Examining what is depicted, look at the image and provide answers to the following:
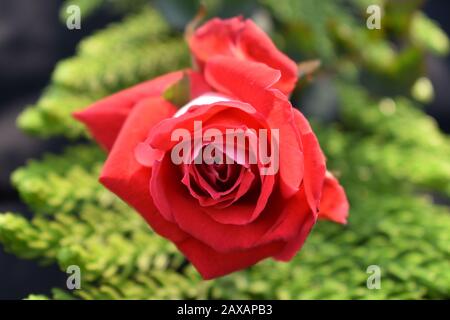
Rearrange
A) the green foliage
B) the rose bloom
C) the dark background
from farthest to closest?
1. the dark background
2. the green foliage
3. the rose bloom

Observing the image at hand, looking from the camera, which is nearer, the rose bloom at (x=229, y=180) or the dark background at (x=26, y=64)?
the rose bloom at (x=229, y=180)

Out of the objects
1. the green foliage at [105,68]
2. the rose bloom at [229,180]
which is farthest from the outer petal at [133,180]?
the green foliage at [105,68]

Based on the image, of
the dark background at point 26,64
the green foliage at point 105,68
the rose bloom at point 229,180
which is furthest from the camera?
the dark background at point 26,64

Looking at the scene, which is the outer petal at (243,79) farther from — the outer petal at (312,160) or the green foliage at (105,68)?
the green foliage at (105,68)

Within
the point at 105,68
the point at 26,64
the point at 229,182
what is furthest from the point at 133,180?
the point at 26,64

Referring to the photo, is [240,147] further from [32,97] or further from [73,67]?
[32,97]

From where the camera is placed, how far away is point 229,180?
0.87ft

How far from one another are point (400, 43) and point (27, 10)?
0.36 m

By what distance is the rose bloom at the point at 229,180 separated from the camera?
9.9 inches

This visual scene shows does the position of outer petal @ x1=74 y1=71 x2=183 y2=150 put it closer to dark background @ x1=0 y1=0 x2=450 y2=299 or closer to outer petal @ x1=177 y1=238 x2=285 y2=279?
outer petal @ x1=177 y1=238 x2=285 y2=279

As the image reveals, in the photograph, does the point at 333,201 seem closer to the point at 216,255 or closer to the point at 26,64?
the point at 216,255

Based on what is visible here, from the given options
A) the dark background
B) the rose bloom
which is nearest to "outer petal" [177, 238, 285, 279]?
the rose bloom

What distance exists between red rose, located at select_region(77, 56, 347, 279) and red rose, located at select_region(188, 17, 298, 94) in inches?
0.6

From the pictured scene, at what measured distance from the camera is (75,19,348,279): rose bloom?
0.83 ft
